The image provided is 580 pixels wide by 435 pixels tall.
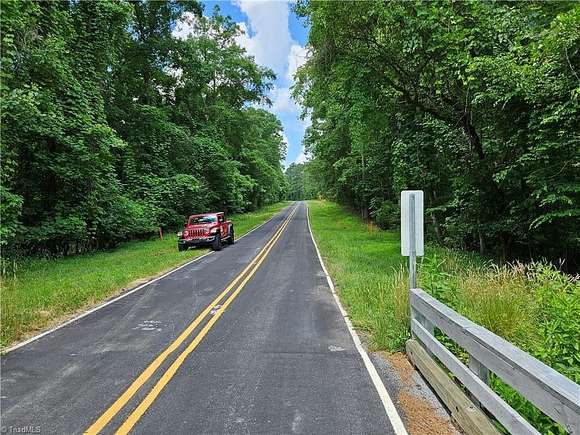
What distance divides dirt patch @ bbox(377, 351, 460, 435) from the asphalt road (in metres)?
0.27

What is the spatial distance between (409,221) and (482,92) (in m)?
6.71

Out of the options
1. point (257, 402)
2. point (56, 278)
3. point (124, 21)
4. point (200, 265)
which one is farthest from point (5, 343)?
point (124, 21)

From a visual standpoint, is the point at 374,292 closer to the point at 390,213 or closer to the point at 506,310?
the point at 506,310

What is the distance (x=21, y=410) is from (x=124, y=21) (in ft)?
68.9

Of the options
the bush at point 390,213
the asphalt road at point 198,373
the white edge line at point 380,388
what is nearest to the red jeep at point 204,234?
the asphalt road at point 198,373

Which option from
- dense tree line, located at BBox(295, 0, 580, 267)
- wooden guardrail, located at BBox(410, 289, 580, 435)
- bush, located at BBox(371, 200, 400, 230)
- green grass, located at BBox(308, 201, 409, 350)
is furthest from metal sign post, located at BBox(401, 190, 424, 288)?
bush, located at BBox(371, 200, 400, 230)

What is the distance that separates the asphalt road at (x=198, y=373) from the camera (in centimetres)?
413

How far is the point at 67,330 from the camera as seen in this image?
758cm

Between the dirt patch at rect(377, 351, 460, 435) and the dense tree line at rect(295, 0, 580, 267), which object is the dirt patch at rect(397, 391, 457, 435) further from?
the dense tree line at rect(295, 0, 580, 267)

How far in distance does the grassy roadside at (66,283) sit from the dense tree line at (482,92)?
9370 millimetres

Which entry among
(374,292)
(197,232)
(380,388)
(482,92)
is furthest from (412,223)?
(197,232)

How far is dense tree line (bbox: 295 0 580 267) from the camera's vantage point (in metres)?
9.17

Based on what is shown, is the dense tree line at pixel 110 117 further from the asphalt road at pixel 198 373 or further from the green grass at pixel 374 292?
the green grass at pixel 374 292

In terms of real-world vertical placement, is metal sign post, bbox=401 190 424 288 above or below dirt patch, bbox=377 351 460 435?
above
